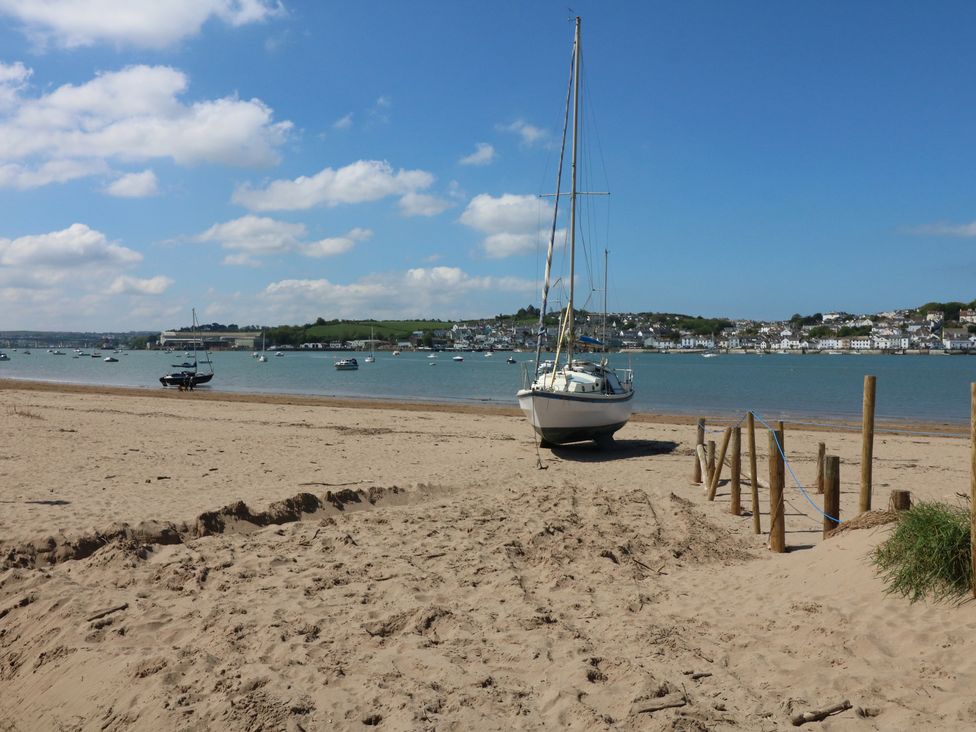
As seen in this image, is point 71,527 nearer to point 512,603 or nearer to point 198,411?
point 512,603

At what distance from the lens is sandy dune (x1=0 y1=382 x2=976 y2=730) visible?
211 inches

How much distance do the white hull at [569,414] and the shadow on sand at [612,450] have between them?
1.72 feet

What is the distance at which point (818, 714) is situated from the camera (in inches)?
199

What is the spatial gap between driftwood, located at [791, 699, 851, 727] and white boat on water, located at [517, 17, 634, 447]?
46.6 feet

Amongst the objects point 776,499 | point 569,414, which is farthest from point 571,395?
point 776,499

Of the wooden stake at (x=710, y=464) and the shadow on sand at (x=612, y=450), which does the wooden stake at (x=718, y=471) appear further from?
the shadow on sand at (x=612, y=450)

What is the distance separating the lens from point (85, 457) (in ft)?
51.3

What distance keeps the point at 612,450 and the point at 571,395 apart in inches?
127

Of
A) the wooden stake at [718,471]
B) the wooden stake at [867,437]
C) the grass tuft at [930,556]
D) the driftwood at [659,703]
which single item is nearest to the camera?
the driftwood at [659,703]

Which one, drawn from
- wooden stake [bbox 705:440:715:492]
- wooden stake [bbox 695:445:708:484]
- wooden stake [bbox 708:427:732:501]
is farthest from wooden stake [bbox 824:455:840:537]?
wooden stake [bbox 695:445:708:484]

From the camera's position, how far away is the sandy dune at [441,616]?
537cm

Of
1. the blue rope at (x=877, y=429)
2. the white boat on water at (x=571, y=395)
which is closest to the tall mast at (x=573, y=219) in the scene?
the white boat on water at (x=571, y=395)

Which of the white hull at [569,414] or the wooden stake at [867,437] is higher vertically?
the wooden stake at [867,437]

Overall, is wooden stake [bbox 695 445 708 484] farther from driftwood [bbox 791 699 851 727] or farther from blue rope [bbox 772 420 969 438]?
blue rope [bbox 772 420 969 438]
